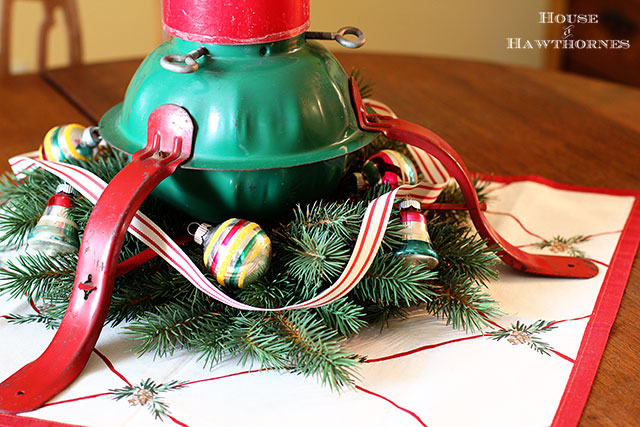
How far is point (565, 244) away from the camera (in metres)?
0.82

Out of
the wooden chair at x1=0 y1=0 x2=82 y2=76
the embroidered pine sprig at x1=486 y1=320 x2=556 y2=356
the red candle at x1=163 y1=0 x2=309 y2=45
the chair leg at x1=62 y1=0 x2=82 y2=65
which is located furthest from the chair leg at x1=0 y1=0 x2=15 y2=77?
the embroidered pine sprig at x1=486 y1=320 x2=556 y2=356

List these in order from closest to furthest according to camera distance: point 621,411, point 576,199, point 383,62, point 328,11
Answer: point 621,411 < point 576,199 < point 383,62 < point 328,11

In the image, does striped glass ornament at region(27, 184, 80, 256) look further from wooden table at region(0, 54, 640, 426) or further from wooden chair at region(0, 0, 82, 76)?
wooden chair at region(0, 0, 82, 76)

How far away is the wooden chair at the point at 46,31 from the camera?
140cm

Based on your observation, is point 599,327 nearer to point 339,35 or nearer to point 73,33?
point 339,35

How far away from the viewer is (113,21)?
2.44m

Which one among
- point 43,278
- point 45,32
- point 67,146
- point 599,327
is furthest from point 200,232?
point 45,32

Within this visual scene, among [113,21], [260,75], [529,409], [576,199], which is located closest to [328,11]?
[113,21]

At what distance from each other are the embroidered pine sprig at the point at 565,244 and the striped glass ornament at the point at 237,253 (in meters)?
0.36

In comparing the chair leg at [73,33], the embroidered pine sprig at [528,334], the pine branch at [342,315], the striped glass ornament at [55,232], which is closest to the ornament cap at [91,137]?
the striped glass ornament at [55,232]

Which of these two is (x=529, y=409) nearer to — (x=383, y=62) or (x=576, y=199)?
(x=576, y=199)

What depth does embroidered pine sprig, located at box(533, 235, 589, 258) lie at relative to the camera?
2.64ft

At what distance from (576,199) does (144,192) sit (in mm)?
572

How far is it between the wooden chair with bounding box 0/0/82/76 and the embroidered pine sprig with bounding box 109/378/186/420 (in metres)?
0.90
